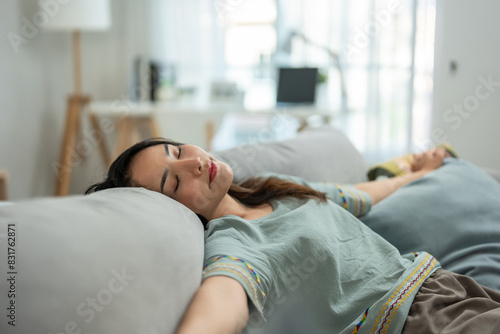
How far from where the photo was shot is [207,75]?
378cm

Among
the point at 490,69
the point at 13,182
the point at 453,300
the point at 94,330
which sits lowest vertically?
the point at 13,182

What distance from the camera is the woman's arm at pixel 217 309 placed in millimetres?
696

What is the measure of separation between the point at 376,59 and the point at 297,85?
643mm

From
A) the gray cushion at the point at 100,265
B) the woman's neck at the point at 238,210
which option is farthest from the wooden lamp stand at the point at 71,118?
the gray cushion at the point at 100,265

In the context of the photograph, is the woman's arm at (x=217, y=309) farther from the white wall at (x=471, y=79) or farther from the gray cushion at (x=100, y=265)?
the white wall at (x=471, y=79)

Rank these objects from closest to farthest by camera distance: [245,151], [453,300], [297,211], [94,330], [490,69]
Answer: [94,330] < [453,300] < [297,211] < [245,151] < [490,69]

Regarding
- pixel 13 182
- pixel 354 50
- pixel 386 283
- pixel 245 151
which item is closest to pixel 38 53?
pixel 13 182

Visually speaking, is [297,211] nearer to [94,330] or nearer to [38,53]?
[94,330]

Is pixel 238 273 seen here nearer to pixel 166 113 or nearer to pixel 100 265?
pixel 100 265

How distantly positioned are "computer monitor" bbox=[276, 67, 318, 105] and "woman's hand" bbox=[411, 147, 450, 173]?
5.74ft

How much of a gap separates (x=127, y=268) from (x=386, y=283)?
561 millimetres

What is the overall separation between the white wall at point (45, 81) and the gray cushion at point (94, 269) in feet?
8.72

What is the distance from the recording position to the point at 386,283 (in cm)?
102

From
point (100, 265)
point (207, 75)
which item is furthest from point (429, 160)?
point (207, 75)
